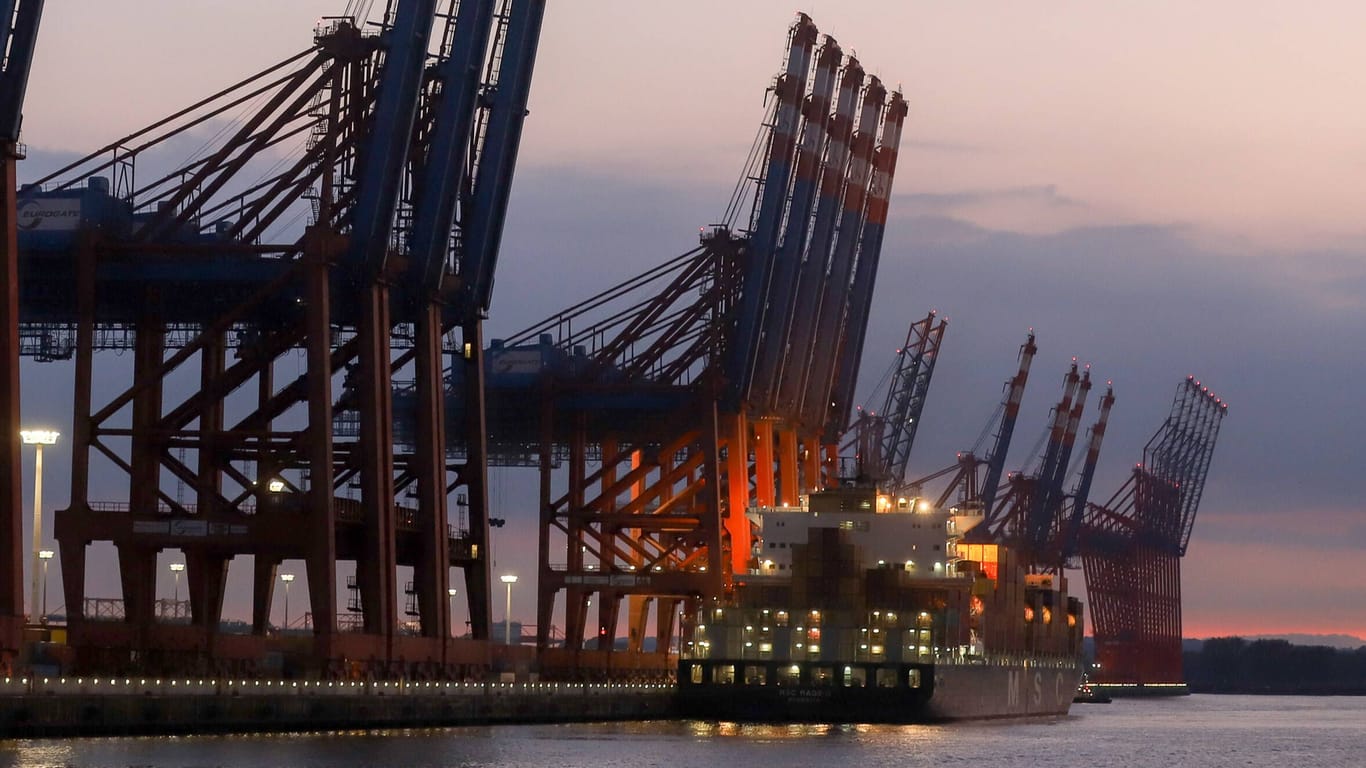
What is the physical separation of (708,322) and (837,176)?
12.3 meters

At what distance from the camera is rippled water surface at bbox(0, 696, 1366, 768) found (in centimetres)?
4678

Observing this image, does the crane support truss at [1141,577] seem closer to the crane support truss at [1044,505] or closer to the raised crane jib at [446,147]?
the crane support truss at [1044,505]

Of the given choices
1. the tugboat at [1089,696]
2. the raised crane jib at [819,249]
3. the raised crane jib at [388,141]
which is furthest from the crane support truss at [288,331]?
the tugboat at [1089,696]

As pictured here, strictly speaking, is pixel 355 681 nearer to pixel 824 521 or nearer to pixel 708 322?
pixel 824 521

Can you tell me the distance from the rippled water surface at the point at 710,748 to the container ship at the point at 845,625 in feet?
3.21

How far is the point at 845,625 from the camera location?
237ft

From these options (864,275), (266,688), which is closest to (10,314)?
(266,688)

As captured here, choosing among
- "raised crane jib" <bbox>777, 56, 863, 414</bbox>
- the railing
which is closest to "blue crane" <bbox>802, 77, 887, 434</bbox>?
"raised crane jib" <bbox>777, 56, 863, 414</bbox>

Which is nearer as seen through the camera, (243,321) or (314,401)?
(314,401)

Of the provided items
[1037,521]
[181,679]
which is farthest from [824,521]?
[1037,521]

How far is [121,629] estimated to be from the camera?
59.0 metres

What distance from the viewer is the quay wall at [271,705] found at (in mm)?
46969

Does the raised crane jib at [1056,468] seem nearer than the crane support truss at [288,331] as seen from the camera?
No

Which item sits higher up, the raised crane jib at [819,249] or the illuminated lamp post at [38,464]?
the raised crane jib at [819,249]
